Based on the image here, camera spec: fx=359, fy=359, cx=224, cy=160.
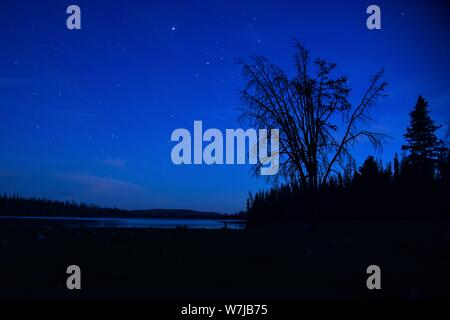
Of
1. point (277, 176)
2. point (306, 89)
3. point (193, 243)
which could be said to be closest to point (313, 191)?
point (277, 176)

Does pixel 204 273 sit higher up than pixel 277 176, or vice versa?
pixel 277 176

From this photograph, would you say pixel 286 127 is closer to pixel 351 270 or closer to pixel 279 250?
pixel 279 250

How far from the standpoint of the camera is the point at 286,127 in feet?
31.4

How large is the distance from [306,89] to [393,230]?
414 cm

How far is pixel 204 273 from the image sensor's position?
607cm

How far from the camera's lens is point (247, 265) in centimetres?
653

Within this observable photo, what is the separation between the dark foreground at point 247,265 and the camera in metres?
5.23

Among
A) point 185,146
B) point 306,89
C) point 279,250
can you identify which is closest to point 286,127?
point 306,89

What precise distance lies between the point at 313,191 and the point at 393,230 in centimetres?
212

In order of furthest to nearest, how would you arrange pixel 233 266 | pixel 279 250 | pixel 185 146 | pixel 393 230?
1. pixel 393 230
2. pixel 279 250
3. pixel 233 266
4. pixel 185 146

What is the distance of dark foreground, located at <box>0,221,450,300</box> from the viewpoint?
206 inches

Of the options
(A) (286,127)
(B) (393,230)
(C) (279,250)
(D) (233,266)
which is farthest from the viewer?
(A) (286,127)
